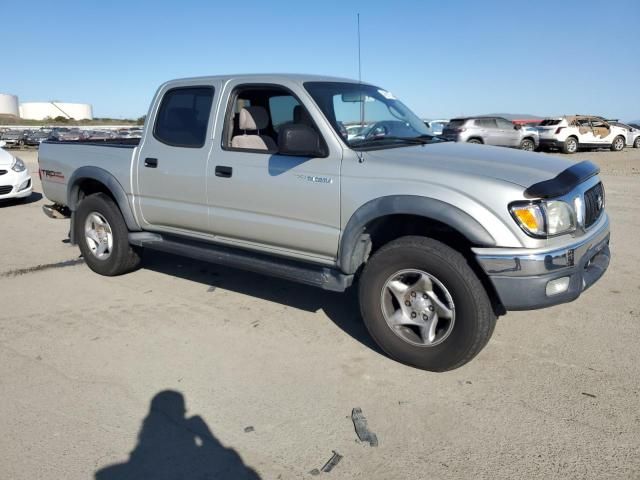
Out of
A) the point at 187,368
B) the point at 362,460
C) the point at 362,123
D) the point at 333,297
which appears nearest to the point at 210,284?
the point at 333,297

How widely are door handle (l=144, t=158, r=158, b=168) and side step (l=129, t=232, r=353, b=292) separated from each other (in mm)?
659

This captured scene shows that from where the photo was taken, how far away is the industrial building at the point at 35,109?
92.9 meters

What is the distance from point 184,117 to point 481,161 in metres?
2.63

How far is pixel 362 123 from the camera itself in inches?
163

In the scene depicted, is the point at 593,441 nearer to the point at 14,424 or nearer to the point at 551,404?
the point at 551,404

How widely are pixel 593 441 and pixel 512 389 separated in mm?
580

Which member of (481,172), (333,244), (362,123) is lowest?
(333,244)

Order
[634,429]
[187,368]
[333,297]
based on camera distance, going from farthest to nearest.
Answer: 1. [333,297]
2. [187,368]
3. [634,429]

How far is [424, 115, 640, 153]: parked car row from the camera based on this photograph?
20.8 meters

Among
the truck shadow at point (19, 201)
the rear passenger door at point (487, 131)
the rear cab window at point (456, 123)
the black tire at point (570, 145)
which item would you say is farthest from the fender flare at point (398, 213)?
the black tire at point (570, 145)

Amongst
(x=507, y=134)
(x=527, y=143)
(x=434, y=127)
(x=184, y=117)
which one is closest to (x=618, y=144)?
(x=527, y=143)

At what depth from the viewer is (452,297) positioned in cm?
323

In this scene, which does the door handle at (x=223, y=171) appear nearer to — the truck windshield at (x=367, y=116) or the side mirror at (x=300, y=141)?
the side mirror at (x=300, y=141)

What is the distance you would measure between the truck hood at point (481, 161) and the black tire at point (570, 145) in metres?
19.6
